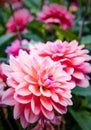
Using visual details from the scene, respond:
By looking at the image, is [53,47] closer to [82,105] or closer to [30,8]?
[82,105]

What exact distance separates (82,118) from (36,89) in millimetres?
186

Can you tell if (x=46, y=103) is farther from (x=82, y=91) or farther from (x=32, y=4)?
(x=32, y=4)

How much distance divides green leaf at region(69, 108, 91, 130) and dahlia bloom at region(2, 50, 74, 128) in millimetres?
136

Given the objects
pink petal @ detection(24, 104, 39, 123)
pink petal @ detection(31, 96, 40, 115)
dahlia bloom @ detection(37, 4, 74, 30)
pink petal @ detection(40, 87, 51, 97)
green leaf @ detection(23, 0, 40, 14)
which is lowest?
pink petal @ detection(24, 104, 39, 123)

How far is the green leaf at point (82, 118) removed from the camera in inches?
27.0

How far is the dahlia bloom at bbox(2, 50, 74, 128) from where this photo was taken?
0.54 m

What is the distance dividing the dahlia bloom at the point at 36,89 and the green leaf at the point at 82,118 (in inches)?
5.4

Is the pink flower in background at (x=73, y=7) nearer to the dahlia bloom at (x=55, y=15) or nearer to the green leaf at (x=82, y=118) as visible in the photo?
the dahlia bloom at (x=55, y=15)

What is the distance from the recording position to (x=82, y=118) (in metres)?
0.71

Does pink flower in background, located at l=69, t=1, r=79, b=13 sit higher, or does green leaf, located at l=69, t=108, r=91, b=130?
pink flower in background, located at l=69, t=1, r=79, b=13

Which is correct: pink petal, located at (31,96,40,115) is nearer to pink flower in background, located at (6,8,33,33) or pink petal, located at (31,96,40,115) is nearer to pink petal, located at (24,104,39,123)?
pink petal, located at (24,104,39,123)

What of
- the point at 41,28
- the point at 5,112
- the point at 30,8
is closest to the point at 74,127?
the point at 5,112

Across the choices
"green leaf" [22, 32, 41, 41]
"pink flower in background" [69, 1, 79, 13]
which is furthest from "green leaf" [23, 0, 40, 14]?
"green leaf" [22, 32, 41, 41]

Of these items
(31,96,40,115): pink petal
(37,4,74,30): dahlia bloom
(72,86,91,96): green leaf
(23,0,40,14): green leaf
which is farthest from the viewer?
(23,0,40,14): green leaf
